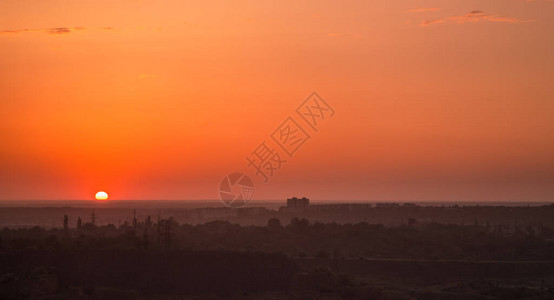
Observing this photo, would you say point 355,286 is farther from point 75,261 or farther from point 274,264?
point 75,261

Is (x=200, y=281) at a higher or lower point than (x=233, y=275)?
lower

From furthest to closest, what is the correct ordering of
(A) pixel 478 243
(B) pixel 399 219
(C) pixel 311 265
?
(B) pixel 399 219, (A) pixel 478 243, (C) pixel 311 265

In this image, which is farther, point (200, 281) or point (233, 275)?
point (233, 275)

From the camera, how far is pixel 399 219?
131000mm

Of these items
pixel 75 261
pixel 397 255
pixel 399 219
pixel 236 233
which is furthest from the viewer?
pixel 399 219

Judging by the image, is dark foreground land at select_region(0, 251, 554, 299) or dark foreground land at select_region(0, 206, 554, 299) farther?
dark foreground land at select_region(0, 206, 554, 299)

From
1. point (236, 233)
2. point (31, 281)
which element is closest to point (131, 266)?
point (31, 281)

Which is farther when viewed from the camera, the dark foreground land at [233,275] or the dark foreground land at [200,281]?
the dark foreground land at [233,275]

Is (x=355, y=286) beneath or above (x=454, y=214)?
beneath

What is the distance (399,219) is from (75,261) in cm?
9211

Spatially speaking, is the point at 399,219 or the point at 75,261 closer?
the point at 75,261

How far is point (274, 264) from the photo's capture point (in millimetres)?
47531

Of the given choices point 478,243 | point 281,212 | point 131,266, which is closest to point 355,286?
point 131,266

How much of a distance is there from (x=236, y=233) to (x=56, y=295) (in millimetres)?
38527
